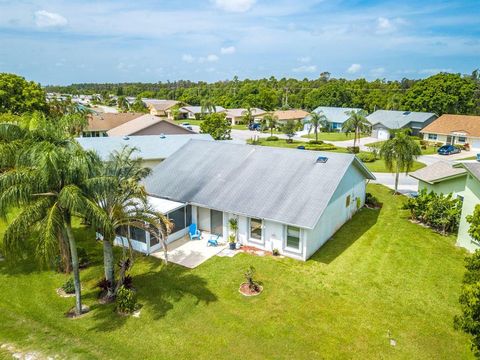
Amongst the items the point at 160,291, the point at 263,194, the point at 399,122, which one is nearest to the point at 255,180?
the point at 263,194

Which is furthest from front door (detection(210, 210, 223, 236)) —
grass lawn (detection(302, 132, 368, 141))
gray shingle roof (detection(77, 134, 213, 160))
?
grass lawn (detection(302, 132, 368, 141))

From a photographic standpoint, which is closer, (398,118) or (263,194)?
(263,194)

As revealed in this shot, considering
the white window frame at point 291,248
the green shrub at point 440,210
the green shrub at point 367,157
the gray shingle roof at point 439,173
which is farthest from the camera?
the green shrub at point 367,157

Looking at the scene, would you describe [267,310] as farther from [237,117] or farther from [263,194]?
[237,117]

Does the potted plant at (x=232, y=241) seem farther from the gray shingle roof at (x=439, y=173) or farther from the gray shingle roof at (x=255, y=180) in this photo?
the gray shingle roof at (x=439, y=173)

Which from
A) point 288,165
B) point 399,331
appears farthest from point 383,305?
point 288,165

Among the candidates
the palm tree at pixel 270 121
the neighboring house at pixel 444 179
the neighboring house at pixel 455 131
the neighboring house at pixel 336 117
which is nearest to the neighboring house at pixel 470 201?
the neighboring house at pixel 444 179

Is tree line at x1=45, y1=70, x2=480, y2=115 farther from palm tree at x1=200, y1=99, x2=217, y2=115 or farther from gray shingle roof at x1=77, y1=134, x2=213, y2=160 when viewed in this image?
gray shingle roof at x1=77, y1=134, x2=213, y2=160
